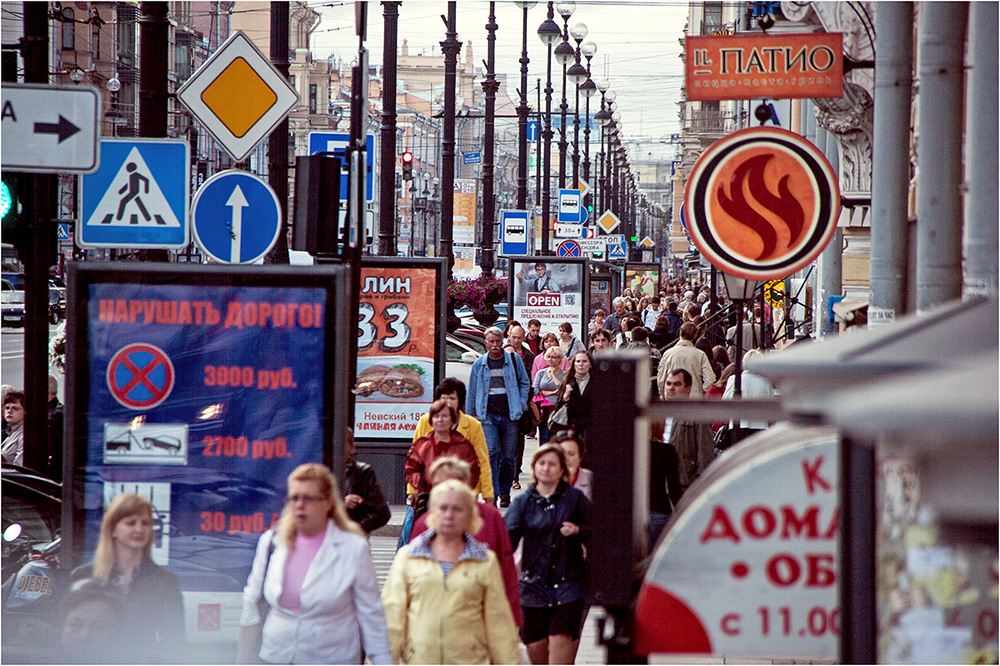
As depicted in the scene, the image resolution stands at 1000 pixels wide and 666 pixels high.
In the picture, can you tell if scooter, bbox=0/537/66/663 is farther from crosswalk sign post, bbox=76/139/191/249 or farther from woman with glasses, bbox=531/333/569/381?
woman with glasses, bbox=531/333/569/381

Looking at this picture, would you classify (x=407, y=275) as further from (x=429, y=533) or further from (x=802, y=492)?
(x=802, y=492)

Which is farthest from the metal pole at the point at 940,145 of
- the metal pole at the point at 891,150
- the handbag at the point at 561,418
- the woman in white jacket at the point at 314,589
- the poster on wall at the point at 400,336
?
the poster on wall at the point at 400,336

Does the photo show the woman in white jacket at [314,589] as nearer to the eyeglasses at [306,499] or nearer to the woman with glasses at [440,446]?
the eyeglasses at [306,499]

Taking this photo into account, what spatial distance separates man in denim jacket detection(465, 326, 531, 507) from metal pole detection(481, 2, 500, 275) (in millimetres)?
15329

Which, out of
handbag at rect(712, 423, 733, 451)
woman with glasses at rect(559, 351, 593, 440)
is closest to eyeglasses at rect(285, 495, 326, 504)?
handbag at rect(712, 423, 733, 451)

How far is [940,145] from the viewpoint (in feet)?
20.2

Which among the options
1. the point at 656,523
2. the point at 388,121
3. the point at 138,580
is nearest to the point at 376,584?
the point at 138,580

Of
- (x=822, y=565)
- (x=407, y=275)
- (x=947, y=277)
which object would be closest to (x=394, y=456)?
(x=407, y=275)

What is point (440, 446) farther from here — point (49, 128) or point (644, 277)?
point (644, 277)

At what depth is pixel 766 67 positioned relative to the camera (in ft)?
29.2

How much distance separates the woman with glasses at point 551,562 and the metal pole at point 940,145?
88.3 inches

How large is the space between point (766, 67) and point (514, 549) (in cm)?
385

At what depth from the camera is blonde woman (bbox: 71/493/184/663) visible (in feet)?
18.8

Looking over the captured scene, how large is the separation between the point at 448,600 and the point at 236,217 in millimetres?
5740
